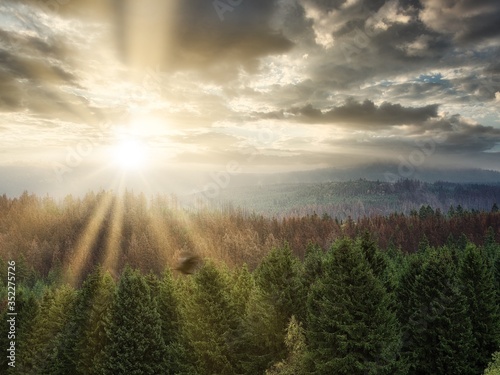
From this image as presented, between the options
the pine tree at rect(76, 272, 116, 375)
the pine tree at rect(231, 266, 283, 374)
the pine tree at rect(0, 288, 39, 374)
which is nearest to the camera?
the pine tree at rect(231, 266, 283, 374)

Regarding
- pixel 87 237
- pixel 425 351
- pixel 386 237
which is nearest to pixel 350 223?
pixel 386 237

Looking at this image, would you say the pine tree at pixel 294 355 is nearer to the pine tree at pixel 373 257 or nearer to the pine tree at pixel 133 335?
the pine tree at pixel 373 257

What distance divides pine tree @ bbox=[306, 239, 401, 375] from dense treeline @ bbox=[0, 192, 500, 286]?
86.9m

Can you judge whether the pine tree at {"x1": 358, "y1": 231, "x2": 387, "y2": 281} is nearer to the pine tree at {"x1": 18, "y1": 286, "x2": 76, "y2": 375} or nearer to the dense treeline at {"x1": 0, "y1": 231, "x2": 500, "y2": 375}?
the dense treeline at {"x1": 0, "y1": 231, "x2": 500, "y2": 375}

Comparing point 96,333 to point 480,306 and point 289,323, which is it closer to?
point 289,323

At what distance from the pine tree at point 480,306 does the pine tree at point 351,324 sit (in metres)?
13.5

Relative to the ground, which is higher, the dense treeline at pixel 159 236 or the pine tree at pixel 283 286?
the pine tree at pixel 283 286

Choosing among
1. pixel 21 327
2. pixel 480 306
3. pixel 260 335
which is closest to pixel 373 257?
pixel 260 335

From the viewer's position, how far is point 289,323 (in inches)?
1156

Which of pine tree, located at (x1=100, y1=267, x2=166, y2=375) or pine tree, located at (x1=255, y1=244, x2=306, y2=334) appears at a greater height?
pine tree, located at (x1=255, y1=244, x2=306, y2=334)

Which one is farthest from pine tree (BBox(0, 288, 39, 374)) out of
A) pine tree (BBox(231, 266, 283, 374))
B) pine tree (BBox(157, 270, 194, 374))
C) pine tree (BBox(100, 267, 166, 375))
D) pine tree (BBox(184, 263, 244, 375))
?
pine tree (BBox(231, 266, 283, 374))

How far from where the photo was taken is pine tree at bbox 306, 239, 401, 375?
25.9 metres

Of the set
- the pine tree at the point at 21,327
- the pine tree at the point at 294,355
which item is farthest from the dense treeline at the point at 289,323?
the pine tree at the point at 21,327

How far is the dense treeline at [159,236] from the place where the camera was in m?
130
